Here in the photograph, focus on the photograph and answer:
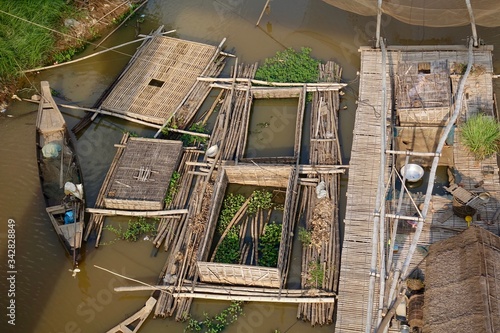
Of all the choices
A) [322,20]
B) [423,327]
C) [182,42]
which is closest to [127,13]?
[182,42]

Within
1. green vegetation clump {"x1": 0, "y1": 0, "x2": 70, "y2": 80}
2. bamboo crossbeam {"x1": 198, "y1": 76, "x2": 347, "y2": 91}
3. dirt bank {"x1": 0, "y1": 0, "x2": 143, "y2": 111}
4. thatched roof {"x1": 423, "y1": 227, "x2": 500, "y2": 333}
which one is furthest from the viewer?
dirt bank {"x1": 0, "y1": 0, "x2": 143, "y2": 111}

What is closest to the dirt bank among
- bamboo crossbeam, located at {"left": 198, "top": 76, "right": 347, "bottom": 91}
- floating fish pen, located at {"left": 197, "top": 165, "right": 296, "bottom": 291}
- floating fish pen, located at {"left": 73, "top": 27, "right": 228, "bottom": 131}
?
floating fish pen, located at {"left": 73, "top": 27, "right": 228, "bottom": 131}

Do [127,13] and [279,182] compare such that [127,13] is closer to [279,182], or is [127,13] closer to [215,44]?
[215,44]

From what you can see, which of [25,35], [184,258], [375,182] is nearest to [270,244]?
[184,258]

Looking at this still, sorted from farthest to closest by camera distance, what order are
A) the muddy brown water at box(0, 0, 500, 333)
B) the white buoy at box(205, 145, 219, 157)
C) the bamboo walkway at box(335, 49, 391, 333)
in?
the white buoy at box(205, 145, 219, 157) → the muddy brown water at box(0, 0, 500, 333) → the bamboo walkway at box(335, 49, 391, 333)

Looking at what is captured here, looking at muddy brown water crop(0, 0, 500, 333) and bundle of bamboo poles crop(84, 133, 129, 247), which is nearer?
muddy brown water crop(0, 0, 500, 333)

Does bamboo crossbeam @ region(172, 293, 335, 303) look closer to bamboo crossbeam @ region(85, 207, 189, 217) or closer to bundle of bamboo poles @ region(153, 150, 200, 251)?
bundle of bamboo poles @ region(153, 150, 200, 251)

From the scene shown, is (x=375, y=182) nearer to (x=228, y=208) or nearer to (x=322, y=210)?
(x=322, y=210)
